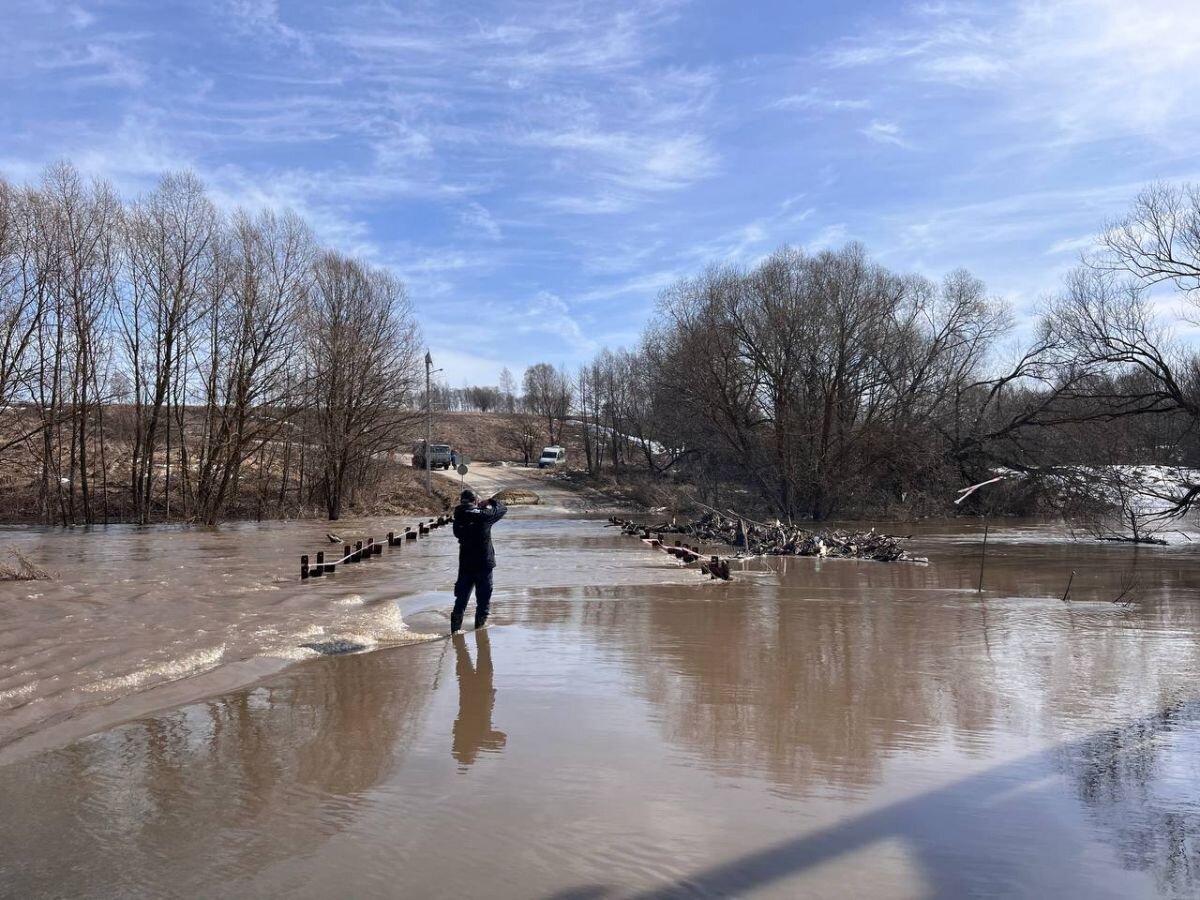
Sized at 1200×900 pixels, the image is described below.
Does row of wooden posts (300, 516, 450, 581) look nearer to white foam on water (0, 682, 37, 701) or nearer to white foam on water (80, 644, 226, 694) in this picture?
white foam on water (80, 644, 226, 694)

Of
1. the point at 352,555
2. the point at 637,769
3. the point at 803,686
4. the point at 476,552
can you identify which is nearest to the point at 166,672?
the point at 476,552

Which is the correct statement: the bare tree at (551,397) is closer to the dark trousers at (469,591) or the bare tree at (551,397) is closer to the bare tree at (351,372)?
the bare tree at (351,372)

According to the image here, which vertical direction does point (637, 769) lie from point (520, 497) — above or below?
below

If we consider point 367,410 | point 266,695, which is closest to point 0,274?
point 367,410

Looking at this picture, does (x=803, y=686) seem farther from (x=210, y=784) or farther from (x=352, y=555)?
(x=352, y=555)

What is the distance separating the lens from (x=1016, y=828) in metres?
4.73

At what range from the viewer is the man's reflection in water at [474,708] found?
6016 mm

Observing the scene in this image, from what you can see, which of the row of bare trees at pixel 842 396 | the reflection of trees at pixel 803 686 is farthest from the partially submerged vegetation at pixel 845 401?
the reflection of trees at pixel 803 686

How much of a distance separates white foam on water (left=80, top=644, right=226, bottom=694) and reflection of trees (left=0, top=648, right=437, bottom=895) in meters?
1.08

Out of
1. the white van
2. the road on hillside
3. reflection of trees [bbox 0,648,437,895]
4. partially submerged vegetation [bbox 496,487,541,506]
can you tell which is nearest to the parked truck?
the road on hillside

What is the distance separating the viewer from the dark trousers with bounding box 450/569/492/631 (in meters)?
10.4

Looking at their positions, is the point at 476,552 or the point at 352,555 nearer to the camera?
the point at 476,552

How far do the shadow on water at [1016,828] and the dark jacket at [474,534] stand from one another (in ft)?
20.9

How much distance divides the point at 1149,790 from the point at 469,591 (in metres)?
6.95
